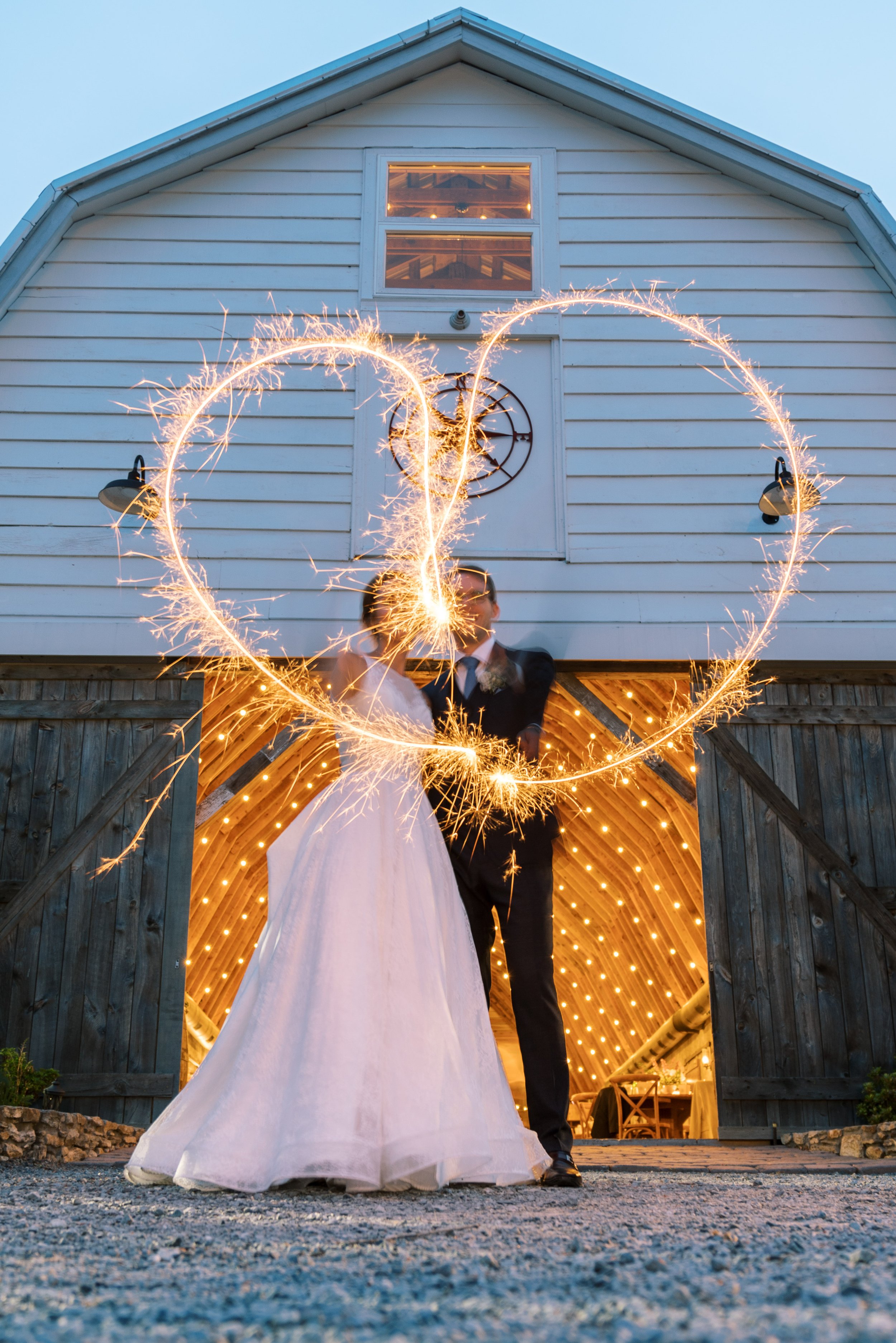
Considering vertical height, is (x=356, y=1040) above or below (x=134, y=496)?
below

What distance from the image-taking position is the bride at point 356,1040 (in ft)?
8.00

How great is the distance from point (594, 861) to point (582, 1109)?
3446 millimetres

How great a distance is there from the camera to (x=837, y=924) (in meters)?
5.10

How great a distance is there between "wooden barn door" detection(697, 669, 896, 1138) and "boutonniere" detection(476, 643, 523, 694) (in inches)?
88.0

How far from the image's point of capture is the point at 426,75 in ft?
20.5

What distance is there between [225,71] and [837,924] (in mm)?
115880

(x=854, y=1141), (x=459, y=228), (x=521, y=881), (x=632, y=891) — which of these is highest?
(x=459, y=228)

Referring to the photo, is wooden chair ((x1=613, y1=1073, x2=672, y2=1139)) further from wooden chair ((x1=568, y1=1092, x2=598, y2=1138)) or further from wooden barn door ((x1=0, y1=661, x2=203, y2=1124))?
wooden barn door ((x1=0, y1=661, x2=203, y2=1124))

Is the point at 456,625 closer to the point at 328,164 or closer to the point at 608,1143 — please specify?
the point at 608,1143

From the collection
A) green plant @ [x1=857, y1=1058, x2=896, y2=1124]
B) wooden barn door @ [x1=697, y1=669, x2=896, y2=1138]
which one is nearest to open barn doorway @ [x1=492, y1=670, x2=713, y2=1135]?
wooden barn door @ [x1=697, y1=669, x2=896, y2=1138]

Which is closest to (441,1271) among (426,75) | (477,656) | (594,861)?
(477,656)

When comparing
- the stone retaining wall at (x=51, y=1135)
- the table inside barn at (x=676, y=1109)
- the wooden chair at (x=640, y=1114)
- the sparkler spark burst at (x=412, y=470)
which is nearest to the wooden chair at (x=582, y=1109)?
the wooden chair at (x=640, y=1114)

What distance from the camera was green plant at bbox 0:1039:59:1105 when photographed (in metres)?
4.32

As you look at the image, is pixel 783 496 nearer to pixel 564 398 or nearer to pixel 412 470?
pixel 564 398
